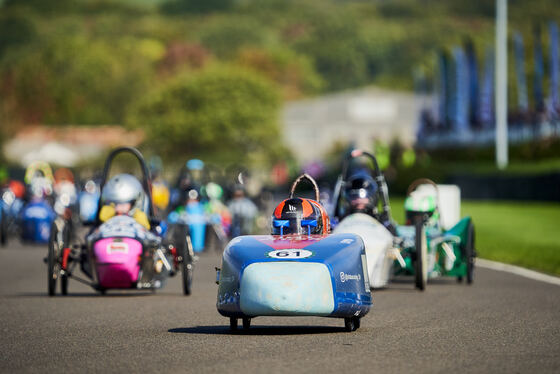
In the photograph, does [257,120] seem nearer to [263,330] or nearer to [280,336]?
[263,330]

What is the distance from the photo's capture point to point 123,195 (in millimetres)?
17062

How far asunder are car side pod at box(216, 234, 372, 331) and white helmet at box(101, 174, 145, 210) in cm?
518

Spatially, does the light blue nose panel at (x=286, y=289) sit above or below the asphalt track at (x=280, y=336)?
above

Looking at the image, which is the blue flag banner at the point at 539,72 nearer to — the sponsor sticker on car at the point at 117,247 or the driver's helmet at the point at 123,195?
the driver's helmet at the point at 123,195

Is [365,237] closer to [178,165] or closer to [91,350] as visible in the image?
[91,350]

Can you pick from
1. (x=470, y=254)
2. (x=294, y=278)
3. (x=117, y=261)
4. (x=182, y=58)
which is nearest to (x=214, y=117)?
(x=182, y=58)

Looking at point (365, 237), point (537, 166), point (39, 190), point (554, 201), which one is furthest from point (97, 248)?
point (537, 166)

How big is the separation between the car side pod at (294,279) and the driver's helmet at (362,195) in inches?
229

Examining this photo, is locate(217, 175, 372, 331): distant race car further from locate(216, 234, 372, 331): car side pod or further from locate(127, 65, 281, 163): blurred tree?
locate(127, 65, 281, 163): blurred tree

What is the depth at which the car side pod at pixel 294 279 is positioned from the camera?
1121cm

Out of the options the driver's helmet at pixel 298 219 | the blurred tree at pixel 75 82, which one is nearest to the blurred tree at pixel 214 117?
the blurred tree at pixel 75 82

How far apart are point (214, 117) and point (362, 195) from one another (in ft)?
359

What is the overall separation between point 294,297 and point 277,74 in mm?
172540

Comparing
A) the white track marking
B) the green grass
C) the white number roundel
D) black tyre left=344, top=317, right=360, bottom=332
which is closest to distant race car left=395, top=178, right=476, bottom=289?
the white track marking
